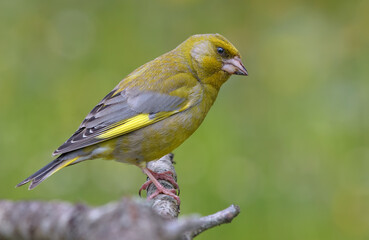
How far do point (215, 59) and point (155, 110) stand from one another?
0.60 meters

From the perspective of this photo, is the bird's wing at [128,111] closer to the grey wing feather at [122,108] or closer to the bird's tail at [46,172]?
the grey wing feather at [122,108]

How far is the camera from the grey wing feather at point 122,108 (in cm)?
393

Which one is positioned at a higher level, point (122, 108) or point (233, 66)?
point (233, 66)

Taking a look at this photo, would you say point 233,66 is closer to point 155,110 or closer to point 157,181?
point 155,110

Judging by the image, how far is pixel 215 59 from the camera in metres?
4.29

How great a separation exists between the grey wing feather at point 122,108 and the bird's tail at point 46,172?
172 mm

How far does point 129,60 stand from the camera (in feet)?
23.6

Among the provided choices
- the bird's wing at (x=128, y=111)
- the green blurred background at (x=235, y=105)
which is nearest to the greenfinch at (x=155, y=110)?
the bird's wing at (x=128, y=111)

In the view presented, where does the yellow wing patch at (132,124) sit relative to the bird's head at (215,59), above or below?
below

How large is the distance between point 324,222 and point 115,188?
1895 millimetres

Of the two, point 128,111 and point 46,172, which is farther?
point 128,111

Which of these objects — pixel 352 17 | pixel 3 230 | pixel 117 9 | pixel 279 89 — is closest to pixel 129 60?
pixel 117 9

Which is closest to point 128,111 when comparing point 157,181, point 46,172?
point 157,181

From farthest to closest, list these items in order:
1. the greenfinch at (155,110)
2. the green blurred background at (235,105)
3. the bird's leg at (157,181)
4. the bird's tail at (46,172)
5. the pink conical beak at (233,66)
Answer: the green blurred background at (235,105) → the pink conical beak at (233,66) → the greenfinch at (155,110) → the bird's leg at (157,181) → the bird's tail at (46,172)
